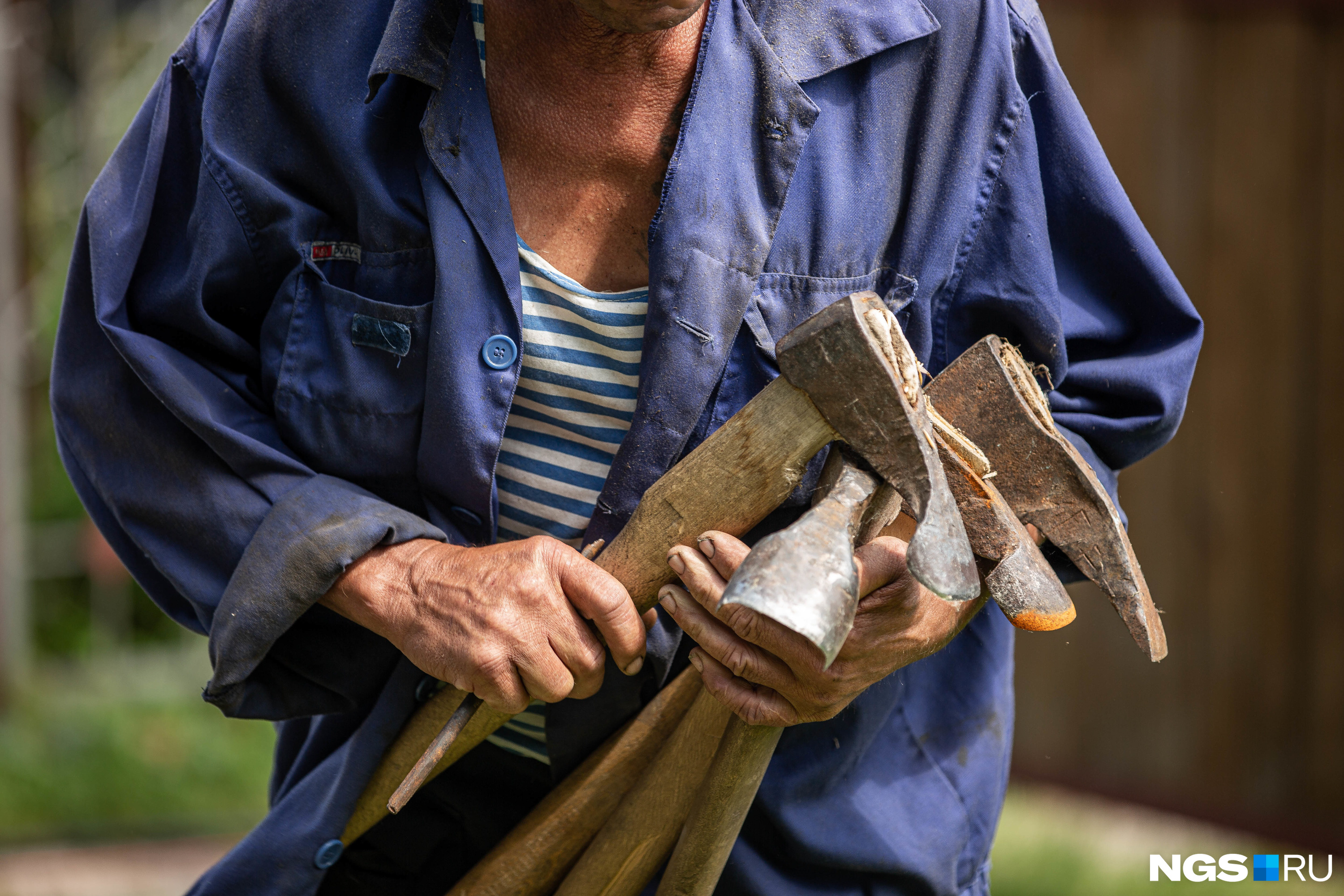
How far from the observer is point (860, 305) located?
4.11ft

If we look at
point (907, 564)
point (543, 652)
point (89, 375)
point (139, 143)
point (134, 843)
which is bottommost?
point (134, 843)

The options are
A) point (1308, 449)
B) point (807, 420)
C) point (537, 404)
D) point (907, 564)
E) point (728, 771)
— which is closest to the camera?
point (907, 564)

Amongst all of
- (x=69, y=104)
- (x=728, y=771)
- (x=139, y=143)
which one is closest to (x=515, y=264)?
(x=139, y=143)

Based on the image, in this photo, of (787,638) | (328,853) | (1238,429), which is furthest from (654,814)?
(1238,429)

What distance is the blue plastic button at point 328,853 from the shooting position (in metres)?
1.69

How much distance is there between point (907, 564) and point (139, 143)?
121cm

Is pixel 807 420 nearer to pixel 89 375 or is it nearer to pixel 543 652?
pixel 543 652

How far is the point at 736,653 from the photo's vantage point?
4.31ft

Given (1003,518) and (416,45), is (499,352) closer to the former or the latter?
(416,45)

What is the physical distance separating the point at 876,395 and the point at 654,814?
25.2 inches

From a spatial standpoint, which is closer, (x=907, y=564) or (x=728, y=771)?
(x=907, y=564)

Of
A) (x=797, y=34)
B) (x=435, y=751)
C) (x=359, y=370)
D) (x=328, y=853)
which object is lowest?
(x=328, y=853)

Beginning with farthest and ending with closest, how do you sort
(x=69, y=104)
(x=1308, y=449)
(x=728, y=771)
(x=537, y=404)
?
(x=69, y=104) → (x=1308, y=449) → (x=537, y=404) → (x=728, y=771)

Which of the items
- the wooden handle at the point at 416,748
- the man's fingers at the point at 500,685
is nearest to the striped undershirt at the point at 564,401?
the wooden handle at the point at 416,748
